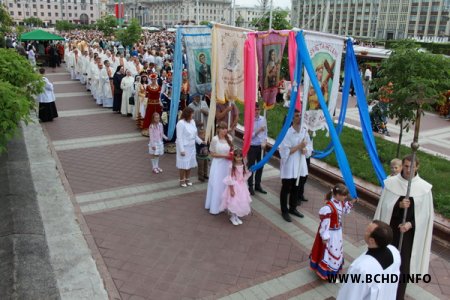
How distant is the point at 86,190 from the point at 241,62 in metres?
3.90

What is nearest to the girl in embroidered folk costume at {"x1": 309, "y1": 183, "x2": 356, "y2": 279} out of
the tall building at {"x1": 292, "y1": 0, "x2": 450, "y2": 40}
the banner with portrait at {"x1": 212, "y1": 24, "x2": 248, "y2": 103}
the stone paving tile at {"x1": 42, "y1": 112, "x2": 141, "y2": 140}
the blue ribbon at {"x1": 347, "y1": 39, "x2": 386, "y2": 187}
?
the blue ribbon at {"x1": 347, "y1": 39, "x2": 386, "y2": 187}

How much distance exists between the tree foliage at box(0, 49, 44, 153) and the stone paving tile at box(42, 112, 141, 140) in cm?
354

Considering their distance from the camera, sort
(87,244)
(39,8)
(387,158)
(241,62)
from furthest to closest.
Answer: (39,8) < (387,158) < (241,62) < (87,244)

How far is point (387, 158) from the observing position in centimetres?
1001

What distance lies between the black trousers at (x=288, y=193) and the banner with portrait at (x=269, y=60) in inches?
63.9

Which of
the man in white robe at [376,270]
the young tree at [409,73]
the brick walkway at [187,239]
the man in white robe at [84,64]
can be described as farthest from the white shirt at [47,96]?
the man in white robe at [376,270]

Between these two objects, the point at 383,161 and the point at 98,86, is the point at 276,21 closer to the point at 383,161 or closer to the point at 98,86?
the point at 98,86

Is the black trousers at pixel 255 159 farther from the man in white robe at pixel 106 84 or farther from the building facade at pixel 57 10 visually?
Answer: the building facade at pixel 57 10

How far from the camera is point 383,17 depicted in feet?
361

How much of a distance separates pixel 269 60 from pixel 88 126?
7611mm

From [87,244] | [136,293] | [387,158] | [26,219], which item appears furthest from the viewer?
[387,158]

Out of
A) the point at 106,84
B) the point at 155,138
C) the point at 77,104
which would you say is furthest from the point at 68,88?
the point at 155,138

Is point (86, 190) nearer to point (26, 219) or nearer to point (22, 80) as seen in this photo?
point (26, 219)

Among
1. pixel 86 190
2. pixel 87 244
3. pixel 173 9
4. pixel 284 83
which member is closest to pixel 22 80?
pixel 86 190
